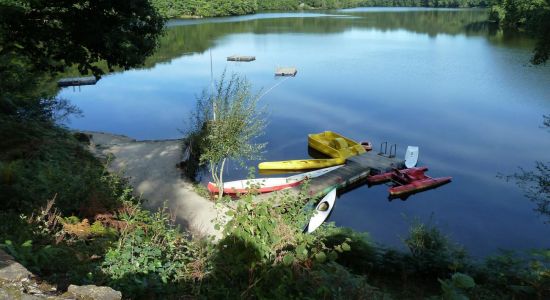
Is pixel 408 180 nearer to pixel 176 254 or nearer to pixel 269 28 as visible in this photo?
pixel 176 254

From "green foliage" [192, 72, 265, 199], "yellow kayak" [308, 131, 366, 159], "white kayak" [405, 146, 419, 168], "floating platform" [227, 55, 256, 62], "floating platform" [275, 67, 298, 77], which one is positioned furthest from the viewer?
"floating platform" [227, 55, 256, 62]

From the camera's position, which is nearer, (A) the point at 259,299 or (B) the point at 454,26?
(A) the point at 259,299

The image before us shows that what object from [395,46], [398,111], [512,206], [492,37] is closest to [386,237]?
[512,206]

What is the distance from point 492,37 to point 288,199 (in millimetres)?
75828

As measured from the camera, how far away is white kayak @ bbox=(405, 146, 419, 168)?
25047 millimetres

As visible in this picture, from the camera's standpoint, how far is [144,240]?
5879 millimetres

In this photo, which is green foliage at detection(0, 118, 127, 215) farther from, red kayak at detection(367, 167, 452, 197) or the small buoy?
the small buoy

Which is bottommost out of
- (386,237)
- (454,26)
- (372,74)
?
(386,237)

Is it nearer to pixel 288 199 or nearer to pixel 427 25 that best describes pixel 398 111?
pixel 288 199

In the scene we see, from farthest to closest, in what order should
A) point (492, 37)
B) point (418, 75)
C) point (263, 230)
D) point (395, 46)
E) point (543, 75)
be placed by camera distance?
point (492, 37) → point (395, 46) → point (418, 75) → point (543, 75) → point (263, 230)

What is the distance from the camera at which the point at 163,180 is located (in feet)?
61.7

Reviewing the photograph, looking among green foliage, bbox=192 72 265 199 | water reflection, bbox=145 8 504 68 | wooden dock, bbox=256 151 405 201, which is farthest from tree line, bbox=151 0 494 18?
green foliage, bbox=192 72 265 199

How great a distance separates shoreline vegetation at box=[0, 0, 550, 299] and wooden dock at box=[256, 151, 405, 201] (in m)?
10.8

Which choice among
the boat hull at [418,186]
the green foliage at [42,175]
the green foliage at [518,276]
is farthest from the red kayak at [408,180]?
the green foliage at [42,175]
